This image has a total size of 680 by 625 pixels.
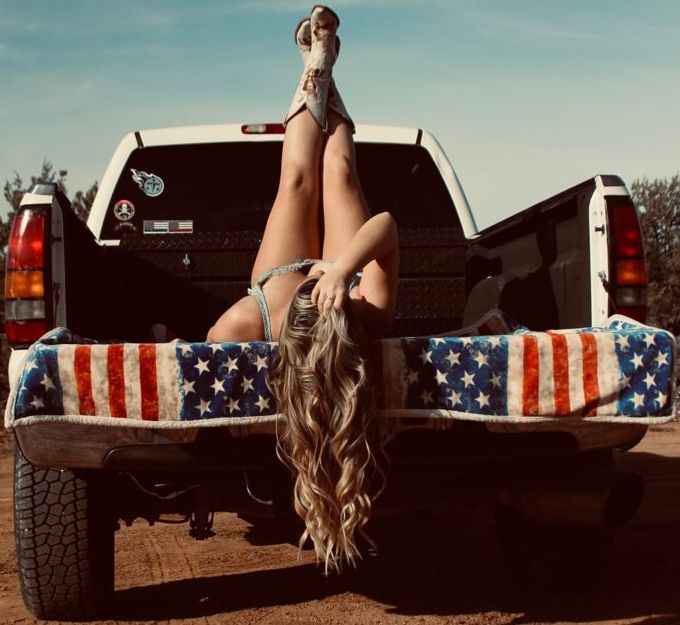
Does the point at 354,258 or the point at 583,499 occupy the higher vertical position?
the point at 354,258

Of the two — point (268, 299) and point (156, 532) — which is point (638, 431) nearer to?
point (268, 299)

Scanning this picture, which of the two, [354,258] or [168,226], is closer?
[354,258]

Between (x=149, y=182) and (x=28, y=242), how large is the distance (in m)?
2.27

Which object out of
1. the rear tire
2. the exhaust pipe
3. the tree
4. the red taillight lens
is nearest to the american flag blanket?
the exhaust pipe

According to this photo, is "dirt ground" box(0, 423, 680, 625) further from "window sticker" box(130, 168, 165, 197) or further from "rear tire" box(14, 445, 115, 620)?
"window sticker" box(130, 168, 165, 197)

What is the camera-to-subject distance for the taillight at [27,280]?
11.2 ft

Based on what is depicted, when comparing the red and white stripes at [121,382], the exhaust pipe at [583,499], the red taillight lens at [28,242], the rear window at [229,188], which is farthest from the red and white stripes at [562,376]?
the rear window at [229,188]

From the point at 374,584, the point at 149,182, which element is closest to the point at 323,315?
the point at 374,584

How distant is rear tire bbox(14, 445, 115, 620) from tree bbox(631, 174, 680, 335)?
17302mm

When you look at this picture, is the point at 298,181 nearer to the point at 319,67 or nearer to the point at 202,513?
the point at 319,67

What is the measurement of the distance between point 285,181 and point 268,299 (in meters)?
0.70

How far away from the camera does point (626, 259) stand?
3.64 meters

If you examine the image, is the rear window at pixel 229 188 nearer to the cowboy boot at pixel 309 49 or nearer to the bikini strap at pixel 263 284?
the cowboy boot at pixel 309 49

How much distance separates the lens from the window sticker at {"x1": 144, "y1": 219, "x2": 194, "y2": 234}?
18.3 feet
